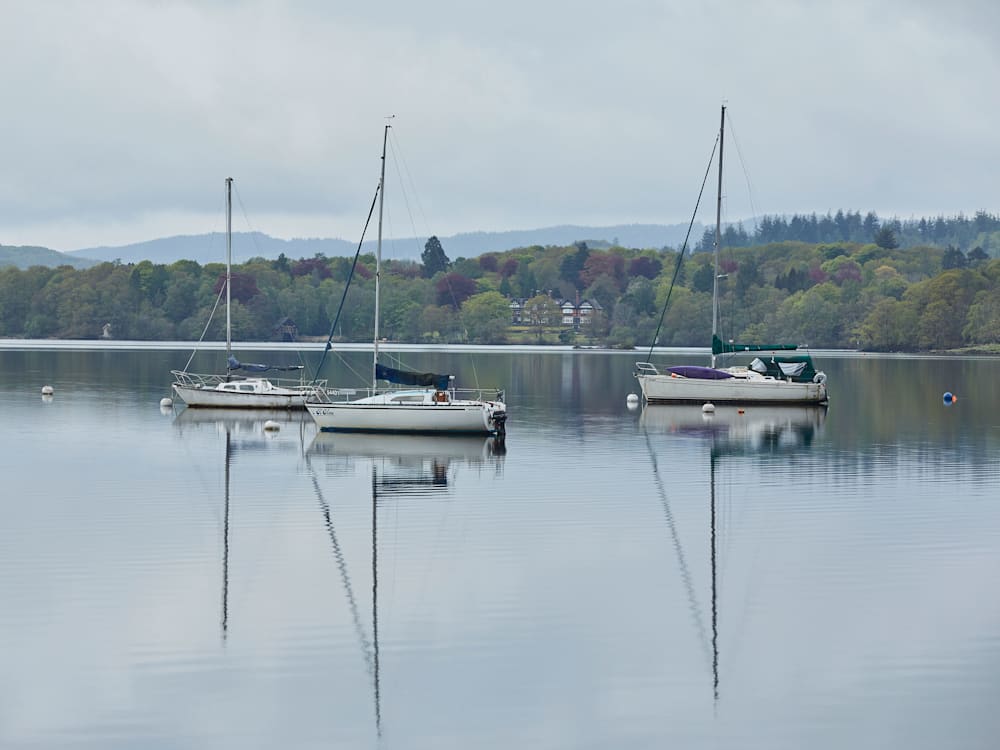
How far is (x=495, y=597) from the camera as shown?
2588cm

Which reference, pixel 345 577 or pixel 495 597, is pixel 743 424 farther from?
pixel 495 597

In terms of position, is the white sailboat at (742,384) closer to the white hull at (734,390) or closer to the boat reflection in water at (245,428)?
the white hull at (734,390)

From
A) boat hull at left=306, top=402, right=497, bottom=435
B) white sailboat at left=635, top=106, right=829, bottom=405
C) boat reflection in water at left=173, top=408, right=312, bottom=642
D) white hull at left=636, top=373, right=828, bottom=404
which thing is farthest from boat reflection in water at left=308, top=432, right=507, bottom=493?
white hull at left=636, top=373, right=828, bottom=404

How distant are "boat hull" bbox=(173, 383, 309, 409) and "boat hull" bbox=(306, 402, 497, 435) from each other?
1328 cm

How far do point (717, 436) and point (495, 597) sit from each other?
34072mm

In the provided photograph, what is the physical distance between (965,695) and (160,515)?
21308 mm

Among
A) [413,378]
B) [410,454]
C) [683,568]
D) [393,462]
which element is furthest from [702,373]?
[683,568]

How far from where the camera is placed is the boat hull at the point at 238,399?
67125mm

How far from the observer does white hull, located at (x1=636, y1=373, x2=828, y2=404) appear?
244 feet

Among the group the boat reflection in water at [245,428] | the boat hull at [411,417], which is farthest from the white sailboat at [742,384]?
the boat hull at [411,417]

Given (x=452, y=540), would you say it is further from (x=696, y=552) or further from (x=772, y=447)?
(x=772, y=447)

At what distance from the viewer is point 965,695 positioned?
66.1 ft

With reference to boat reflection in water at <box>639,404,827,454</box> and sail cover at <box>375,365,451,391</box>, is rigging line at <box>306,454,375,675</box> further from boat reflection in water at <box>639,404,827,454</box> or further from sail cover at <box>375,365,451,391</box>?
boat reflection in water at <box>639,404,827,454</box>

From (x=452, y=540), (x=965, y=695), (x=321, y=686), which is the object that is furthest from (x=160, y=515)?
(x=965, y=695)
